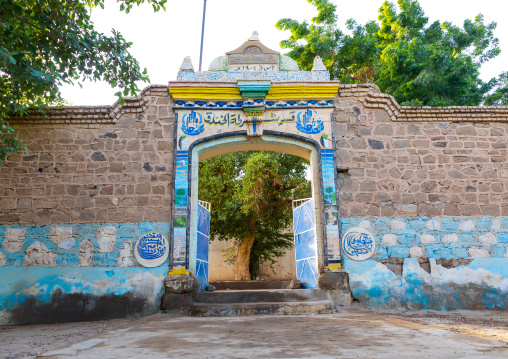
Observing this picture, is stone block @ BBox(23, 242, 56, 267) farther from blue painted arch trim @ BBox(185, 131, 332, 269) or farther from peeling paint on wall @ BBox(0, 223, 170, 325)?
blue painted arch trim @ BBox(185, 131, 332, 269)

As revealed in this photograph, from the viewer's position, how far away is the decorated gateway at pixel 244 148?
228 inches

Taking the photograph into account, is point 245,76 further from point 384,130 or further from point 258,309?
point 258,309

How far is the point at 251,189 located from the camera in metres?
11.0

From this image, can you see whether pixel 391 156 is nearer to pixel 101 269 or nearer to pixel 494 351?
pixel 494 351

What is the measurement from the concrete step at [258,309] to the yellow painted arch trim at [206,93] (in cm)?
330

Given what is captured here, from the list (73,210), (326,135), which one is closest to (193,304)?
(73,210)

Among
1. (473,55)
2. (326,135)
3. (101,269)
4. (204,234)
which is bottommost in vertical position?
(101,269)

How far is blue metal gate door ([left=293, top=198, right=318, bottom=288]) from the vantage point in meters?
6.43

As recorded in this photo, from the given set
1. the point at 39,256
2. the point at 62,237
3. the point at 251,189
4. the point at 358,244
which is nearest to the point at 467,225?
the point at 358,244

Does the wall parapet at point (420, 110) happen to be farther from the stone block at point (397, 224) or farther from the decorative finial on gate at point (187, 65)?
the decorative finial on gate at point (187, 65)

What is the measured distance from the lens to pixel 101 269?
5.81 m

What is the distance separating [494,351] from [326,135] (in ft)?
13.9

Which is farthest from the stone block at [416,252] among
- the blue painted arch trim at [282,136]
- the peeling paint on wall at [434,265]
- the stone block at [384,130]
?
the stone block at [384,130]

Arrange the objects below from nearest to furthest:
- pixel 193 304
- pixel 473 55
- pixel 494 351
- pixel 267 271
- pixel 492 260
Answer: pixel 494 351 < pixel 193 304 < pixel 492 260 < pixel 473 55 < pixel 267 271
